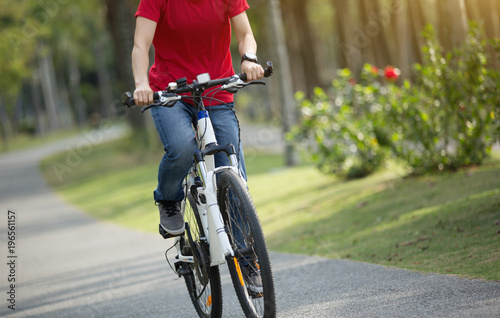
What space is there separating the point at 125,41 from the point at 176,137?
21.4 meters

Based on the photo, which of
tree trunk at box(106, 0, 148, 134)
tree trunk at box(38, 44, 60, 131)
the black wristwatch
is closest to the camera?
the black wristwatch

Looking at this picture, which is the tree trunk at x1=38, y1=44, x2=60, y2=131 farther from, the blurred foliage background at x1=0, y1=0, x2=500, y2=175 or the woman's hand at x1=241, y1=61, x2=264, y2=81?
the woman's hand at x1=241, y1=61, x2=264, y2=81

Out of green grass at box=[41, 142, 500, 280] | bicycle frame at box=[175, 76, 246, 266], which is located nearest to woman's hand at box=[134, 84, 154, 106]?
bicycle frame at box=[175, 76, 246, 266]

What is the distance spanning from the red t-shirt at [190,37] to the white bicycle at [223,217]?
31 centimetres

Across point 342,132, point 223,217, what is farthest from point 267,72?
point 342,132

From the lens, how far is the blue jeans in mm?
4188

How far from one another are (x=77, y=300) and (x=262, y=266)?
3117 mm

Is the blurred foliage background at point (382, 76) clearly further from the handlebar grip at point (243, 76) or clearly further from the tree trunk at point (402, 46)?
the handlebar grip at point (243, 76)

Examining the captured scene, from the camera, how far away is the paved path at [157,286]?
413cm

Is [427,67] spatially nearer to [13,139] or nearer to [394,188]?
[394,188]

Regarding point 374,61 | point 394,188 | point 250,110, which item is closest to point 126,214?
point 394,188

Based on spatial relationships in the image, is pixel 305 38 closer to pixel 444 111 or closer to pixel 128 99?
pixel 444 111

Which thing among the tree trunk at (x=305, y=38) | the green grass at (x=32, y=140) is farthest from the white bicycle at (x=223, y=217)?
the green grass at (x=32, y=140)

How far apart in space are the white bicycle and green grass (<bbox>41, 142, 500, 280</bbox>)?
156cm
